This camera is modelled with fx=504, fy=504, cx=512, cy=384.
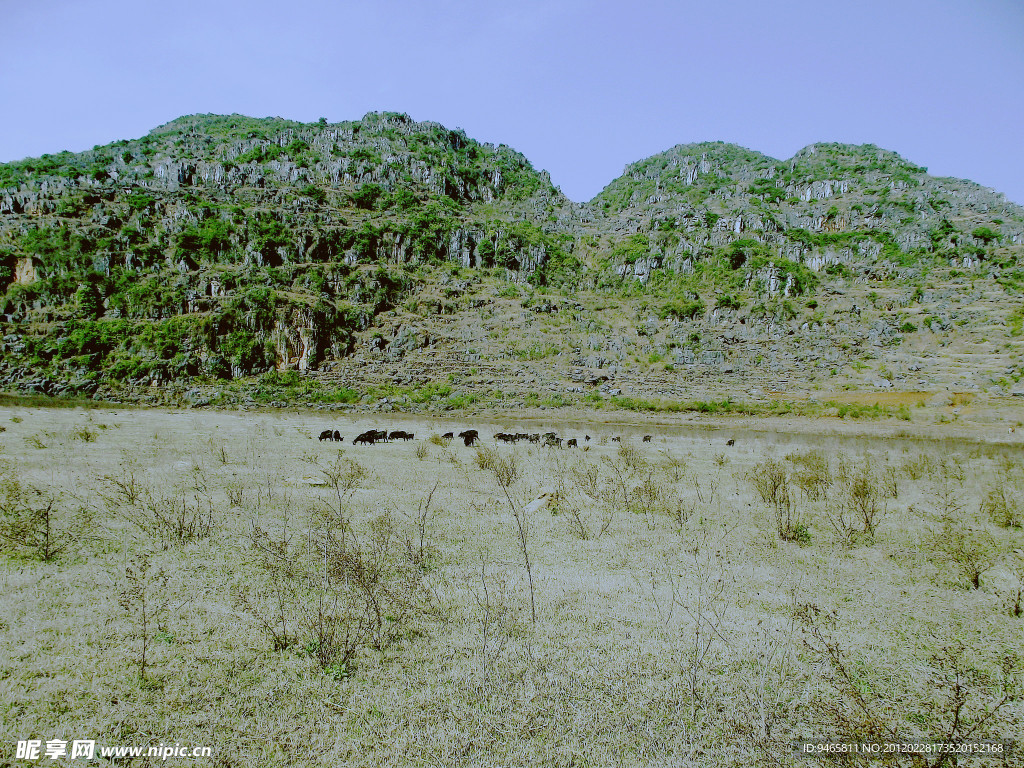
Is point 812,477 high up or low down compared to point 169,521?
down

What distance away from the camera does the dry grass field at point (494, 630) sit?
297cm

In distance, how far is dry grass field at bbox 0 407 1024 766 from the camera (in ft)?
9.75

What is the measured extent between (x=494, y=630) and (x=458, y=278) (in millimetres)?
64939

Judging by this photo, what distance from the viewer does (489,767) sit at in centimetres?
271

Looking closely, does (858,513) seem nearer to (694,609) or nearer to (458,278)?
(694,609)

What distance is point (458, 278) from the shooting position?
66750mm

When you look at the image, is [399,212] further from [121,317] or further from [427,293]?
[121,317]

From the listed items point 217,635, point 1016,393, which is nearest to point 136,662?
point 217,635

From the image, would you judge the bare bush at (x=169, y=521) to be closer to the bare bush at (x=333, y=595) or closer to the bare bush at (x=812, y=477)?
the bare bush at (x=333, y=595)

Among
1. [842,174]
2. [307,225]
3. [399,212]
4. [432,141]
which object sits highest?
[432,141]

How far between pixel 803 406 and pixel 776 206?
62.4 meters

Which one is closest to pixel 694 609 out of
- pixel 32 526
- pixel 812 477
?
pixel 32 526

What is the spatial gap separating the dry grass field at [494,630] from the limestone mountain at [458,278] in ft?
113

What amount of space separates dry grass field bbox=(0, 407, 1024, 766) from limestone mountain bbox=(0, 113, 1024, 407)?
34386mm
